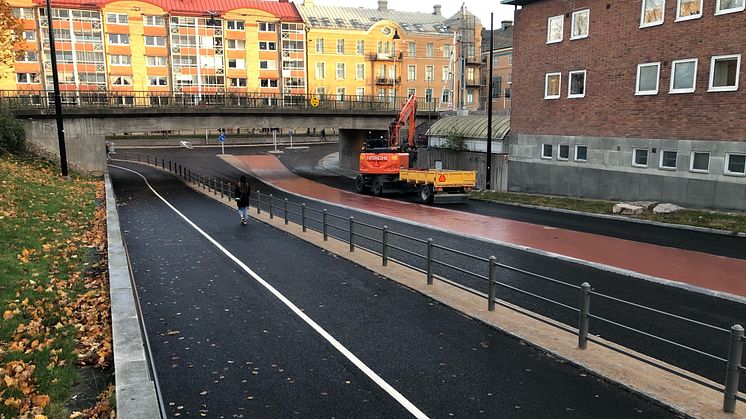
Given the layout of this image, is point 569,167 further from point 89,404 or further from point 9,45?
point 9,45

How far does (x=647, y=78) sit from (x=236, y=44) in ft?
220

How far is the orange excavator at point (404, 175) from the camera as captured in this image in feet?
94.6

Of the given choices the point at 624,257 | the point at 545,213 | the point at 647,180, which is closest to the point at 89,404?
the point at 624,257

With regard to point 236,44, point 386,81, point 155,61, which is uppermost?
point 236,44

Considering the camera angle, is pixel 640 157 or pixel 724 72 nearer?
pixel 724 72

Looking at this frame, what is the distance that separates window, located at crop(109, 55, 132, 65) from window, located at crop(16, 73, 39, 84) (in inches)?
372

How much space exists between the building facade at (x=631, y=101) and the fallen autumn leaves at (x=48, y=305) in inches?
905

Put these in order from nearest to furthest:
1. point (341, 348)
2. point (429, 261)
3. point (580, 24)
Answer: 1. point (341, 348)
2. point (429, 261)
3. point (580, 24)

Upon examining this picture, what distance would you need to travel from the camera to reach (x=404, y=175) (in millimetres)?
32281

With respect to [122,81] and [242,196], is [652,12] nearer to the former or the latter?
[242,196]

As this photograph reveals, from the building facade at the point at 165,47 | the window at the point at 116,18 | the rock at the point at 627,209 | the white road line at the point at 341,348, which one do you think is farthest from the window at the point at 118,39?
the rock at the point at 627,209

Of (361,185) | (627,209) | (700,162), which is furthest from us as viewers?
(361,185)

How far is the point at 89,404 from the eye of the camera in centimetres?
655

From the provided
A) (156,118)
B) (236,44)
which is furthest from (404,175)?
(236,44)
